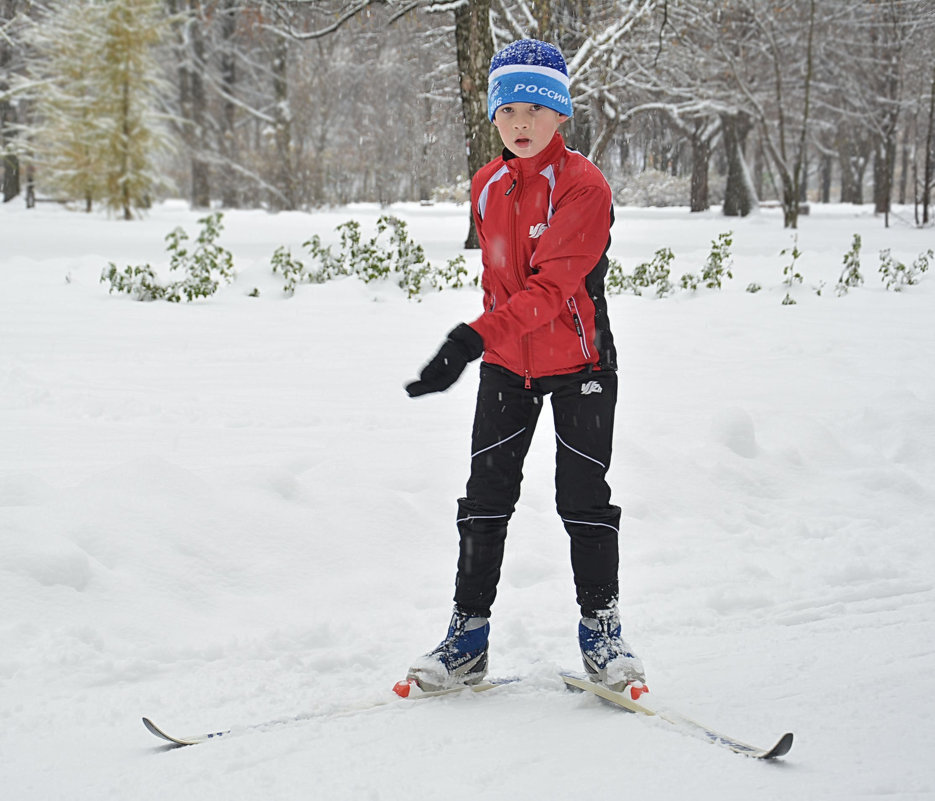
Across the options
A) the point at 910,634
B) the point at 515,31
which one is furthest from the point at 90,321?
the point at 515,31

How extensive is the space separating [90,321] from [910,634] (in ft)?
20.0

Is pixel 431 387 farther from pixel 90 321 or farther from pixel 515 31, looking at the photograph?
pixel 515 31

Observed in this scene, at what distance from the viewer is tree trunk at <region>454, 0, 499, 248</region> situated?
34.6ft

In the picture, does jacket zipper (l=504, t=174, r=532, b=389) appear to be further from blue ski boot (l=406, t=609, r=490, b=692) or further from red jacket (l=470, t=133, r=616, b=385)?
blue ski boot (l=406, t=609, r=490, b=692)

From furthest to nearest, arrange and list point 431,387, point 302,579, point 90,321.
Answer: point 90,321, point 302,579, point 431,387

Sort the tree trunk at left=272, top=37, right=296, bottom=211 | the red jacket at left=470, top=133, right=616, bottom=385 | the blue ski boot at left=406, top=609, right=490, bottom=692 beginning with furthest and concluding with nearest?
1. the tree trunk at left=272, top=37, right=296, bottom=211
2. the blue ski boot at left=406, top=609, right=490, bottom=692
3. the red jacket at left=470, top=133, right=616, bottom=385

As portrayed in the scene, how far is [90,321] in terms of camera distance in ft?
22.8

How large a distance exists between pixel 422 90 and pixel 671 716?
70.4 feet

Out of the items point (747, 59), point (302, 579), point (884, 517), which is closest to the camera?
point (302, 579)

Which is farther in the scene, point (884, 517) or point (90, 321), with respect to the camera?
point (90, 321)

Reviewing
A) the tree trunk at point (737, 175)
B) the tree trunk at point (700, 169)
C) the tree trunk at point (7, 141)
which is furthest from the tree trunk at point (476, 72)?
the tree trunk at point (7, 141)

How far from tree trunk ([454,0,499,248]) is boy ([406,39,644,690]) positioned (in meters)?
8.49

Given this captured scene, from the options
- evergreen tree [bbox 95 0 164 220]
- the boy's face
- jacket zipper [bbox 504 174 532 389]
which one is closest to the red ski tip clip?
jacket zipper [bbox 504 174 532 389]

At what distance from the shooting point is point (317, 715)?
229 cm
